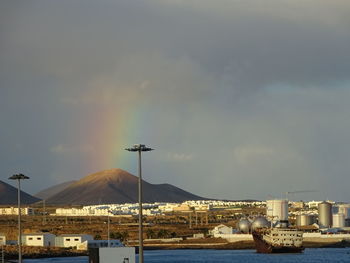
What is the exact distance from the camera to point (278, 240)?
6654 inches

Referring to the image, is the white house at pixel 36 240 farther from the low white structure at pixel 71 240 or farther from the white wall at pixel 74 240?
the white wall at pixel 74 240

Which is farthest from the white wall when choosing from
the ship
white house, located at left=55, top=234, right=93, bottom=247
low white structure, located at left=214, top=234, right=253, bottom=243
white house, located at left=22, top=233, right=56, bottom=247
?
low white structure, located at left=214, top=234, right=253, bottom=243

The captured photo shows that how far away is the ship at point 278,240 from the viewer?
164 meters

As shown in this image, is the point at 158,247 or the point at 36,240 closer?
the point at 36,240

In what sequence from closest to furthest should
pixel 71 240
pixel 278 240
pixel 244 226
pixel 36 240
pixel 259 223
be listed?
pixel 71 240, pixel 36 240, pixel 278 240, pixel 259 223, pixel 244 226

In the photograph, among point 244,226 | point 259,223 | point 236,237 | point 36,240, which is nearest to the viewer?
point 36,240

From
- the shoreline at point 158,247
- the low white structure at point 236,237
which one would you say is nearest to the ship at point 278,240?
the shoreline at point 158,247

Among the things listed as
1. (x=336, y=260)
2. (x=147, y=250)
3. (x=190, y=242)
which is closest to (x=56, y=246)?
(x=147, y=250)

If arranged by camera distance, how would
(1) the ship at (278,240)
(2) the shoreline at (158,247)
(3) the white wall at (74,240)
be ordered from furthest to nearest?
(1) the ship at (278,240), (3) the white wall at (74,240), (2) the shoreline at (158,247)

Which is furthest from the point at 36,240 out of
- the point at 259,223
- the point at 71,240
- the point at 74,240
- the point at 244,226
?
the point at 244,226

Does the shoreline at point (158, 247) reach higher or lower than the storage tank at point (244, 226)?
lower

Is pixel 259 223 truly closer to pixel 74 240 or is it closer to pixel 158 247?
pixel 158 247

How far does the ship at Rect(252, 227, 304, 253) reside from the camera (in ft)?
539

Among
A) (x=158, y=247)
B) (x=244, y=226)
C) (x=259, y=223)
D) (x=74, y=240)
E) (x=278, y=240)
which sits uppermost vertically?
(x=259, y=223)
